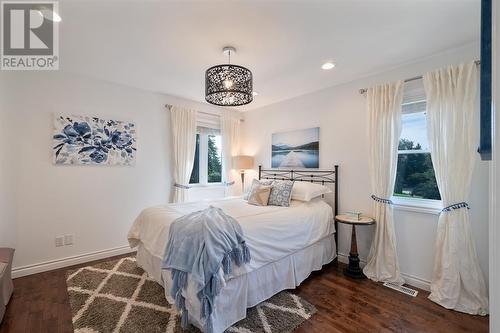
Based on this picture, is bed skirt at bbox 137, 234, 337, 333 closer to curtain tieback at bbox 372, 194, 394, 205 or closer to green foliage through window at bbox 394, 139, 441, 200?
curtain tieback at bbox 372, 194, 394, 205

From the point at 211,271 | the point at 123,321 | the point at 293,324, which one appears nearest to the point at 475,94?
the point at 293,324

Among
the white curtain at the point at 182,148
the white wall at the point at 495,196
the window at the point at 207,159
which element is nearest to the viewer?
the white wall at the point at 495,196

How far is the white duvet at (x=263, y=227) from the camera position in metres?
2.18

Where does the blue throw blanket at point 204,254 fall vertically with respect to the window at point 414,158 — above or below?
below

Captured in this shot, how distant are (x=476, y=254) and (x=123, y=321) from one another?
3.28 metres

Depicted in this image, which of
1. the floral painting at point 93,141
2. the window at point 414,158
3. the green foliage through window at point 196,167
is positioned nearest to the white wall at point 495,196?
the window at point 414,158

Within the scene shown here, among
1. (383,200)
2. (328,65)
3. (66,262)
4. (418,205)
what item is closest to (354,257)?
(383,200)

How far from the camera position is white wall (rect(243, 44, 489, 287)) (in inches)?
89.0

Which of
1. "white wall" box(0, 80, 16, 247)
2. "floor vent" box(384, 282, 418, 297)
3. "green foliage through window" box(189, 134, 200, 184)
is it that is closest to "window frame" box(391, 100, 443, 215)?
"floor vent" box(384, 282, 418, 297)

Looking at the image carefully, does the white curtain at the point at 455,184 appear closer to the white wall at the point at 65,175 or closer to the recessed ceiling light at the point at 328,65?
the recessed ceiling light at the point at 328,65

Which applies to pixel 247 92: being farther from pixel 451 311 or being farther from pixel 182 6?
pixel 451 311

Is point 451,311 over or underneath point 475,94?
underneath

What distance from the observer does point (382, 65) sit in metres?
2.78

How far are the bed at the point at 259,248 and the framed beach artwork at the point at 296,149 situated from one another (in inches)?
30.0
